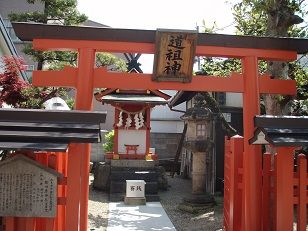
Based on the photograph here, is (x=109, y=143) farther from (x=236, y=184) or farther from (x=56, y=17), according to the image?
(x=236, y=184)

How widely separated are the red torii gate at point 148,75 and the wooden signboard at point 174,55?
0.12m

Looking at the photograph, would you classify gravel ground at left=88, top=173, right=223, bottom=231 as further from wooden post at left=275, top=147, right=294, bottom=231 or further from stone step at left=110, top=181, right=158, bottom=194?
wooden post at left=275, top=147, right=294, bottom=231

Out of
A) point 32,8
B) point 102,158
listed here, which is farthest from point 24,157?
point 32,8

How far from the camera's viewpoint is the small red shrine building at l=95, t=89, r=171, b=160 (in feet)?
52.0

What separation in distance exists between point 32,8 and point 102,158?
10.0 meters

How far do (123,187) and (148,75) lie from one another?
8787 mm

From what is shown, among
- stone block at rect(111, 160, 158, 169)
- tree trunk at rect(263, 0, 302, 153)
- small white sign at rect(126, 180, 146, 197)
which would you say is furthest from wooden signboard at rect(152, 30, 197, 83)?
stone block at rect(111, 160, 158, 169)

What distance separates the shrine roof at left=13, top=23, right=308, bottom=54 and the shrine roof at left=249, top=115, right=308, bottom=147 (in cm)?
158

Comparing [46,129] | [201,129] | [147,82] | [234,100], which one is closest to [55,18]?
[201,129]

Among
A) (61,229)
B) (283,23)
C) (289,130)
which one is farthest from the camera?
(283,23)

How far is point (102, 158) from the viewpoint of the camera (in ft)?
72.4

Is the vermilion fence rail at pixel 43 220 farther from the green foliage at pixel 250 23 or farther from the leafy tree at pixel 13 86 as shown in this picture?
the green foliage at pixel 250 23

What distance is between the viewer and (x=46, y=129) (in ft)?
16.1

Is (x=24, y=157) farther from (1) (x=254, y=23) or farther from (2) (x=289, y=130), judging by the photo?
(1) (x=254, y=23)
